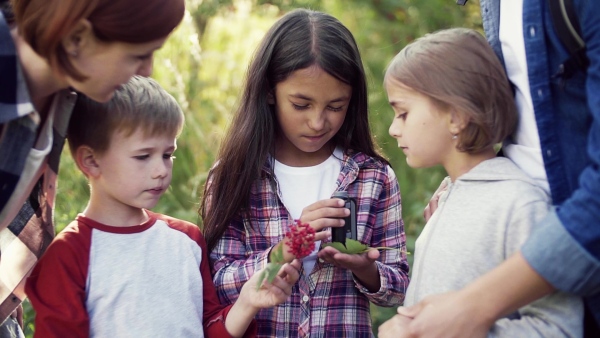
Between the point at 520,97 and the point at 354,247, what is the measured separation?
2.20 ft

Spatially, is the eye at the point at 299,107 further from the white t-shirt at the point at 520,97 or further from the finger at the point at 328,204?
the white t-shirt at the point at 520,97

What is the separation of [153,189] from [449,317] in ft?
3.42

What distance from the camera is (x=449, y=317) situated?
1848 mm

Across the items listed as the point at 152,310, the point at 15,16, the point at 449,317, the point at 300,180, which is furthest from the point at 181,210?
the point at 449,317

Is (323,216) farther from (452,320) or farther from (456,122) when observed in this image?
(452,320)

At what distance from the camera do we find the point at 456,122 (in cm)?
218

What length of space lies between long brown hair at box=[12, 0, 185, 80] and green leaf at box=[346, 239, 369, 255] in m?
0.85

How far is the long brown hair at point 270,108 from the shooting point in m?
2.69

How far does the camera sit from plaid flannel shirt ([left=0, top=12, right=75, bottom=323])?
6.53ft

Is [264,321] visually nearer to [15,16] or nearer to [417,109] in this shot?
[417,109]

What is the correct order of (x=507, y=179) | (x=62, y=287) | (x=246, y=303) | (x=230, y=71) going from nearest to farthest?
(x=507, y=179) → (x=62, y=287) → (x=246, y=303) → (x=230, y=71)

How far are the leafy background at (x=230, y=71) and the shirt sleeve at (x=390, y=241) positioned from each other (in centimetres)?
124

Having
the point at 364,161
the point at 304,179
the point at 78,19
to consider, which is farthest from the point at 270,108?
the point at 78,19

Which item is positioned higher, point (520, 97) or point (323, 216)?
point (520, 97)
